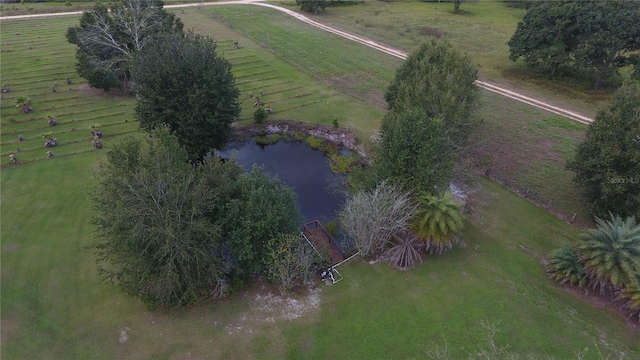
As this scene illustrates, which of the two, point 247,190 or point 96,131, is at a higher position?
point 247,190

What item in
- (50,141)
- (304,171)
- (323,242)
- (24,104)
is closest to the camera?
(323,242)

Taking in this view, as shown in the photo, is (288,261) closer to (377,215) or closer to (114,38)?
(377,215)

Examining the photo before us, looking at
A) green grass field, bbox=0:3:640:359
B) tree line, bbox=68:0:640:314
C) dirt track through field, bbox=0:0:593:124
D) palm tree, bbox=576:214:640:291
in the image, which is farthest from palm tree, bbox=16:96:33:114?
palm tree, bbox=576:214:640:291

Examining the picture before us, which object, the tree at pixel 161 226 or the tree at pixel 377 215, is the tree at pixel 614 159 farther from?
the tree at pixel 161 226

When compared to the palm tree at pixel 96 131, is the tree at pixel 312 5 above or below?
above

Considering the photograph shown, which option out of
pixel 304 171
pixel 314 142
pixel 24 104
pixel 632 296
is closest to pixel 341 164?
pixel 304 171

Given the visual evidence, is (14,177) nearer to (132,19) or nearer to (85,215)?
(85,215)

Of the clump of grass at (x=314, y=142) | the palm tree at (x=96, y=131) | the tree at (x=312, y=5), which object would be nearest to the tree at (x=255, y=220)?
the clump of grass at (x=314, y=142)
